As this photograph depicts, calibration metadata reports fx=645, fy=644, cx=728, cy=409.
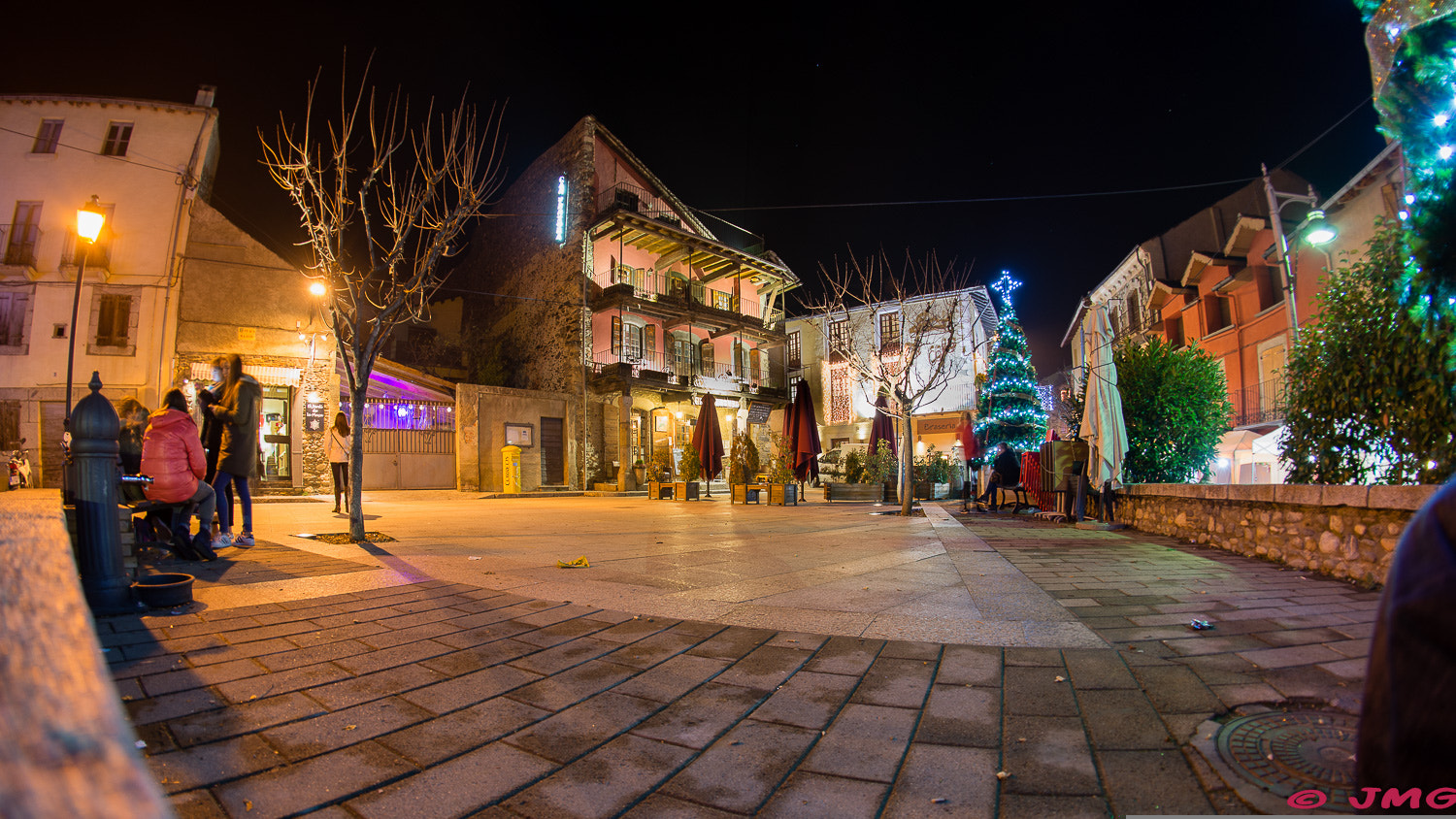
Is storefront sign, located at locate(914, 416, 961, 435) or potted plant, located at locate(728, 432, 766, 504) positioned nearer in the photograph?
potted plant, located at locate(728, 432, 766, 504)

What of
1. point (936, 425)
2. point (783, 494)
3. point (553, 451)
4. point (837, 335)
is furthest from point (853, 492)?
point (936, 425)

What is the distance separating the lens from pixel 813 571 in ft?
16.1

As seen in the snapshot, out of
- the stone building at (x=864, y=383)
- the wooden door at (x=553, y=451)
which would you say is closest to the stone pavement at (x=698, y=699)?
the wooden door at (x=553, y=451)

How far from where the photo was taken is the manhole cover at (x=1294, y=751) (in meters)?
1.73

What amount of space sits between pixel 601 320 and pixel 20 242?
14.8m

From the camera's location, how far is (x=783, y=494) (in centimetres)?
1445

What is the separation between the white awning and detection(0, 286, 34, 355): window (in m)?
4.84

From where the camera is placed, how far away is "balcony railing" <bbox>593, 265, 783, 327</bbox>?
879 inches

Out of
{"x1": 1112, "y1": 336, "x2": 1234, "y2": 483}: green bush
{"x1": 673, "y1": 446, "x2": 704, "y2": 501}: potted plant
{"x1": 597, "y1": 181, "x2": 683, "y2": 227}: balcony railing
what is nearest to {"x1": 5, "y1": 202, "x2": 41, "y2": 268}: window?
{"x1": 597, "y1": 181, "x2": 683, "y2": 227}: balcony railing

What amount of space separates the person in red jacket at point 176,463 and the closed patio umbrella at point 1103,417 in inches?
374

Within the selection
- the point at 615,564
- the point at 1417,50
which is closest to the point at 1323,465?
the point at 1417,50

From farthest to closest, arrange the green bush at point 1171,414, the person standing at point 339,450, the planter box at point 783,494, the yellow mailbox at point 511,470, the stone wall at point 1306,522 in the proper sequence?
the yellow mailbox at point 511,470 < the planter box at point 783,494 < the person standing at point 339,450 < the green bush at point 1171,414 < the stone wall at point 1306,522

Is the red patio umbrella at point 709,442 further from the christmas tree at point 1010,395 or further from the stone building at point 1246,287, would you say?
the stone building at point 1246,287

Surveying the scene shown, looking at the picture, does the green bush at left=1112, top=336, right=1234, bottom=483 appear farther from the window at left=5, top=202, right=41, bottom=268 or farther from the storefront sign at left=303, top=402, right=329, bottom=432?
the window at left=5, top=202, right=41, bottom=268
